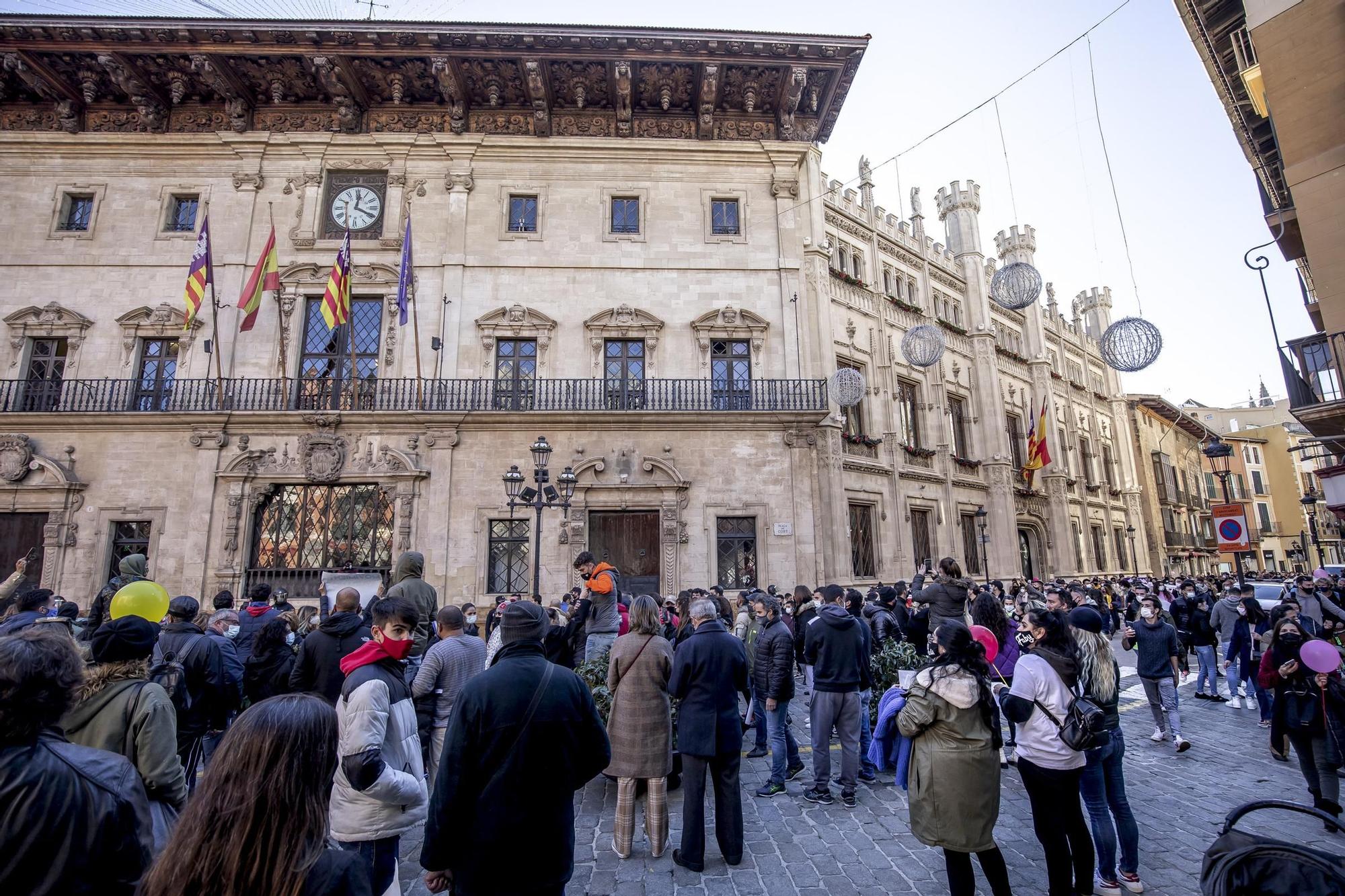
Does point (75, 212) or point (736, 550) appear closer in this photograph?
point (736, 550)

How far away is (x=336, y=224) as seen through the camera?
18422mm

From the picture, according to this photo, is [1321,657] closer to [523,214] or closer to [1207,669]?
[1207,669]

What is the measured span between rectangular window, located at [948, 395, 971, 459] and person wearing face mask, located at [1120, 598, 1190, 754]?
17.4m

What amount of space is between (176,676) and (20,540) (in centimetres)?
1777

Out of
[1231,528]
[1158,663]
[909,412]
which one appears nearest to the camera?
[1158,663]

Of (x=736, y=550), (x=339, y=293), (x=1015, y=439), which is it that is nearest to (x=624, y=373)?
(x=736, y=550)

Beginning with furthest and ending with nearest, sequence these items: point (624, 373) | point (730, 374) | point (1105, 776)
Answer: point (730, 374) → point (624, 373) → point (1105, 776)

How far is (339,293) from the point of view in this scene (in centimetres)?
1563

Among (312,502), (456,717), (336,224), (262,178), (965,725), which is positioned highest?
(262,178)

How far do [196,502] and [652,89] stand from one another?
16694mm

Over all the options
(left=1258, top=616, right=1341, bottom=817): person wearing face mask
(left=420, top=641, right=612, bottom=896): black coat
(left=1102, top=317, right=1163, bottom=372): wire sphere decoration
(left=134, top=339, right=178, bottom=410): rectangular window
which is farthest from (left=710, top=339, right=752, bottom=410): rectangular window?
(left=420, top=641, right=612, bottom=896): black coat

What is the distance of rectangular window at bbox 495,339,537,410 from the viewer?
17.2 m

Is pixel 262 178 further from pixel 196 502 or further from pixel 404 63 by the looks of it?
pixel 196 502

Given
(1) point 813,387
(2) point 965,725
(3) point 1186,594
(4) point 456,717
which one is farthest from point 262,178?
(3) point 1186,594
